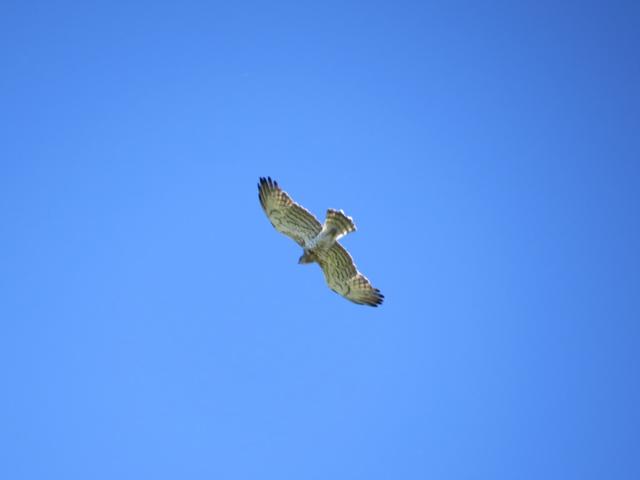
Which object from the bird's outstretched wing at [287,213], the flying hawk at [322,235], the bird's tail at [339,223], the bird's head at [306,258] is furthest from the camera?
the bird's head at [306,258]

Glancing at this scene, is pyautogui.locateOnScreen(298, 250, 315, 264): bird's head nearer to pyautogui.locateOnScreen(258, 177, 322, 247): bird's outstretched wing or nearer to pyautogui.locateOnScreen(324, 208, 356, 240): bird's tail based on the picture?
pyautogui.locateOnScreen(258, 177, 322, 247): bird's outstretched wing

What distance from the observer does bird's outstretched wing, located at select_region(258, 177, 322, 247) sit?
1425 cm

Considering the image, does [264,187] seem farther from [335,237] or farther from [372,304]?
[372,304]

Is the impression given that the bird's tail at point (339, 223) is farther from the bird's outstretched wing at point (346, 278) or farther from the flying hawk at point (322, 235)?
the bird's outstretched wing at point (346, 278)

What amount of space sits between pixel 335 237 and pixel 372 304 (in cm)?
154

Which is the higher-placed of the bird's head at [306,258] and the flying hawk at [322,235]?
the flying hawk at [322,235]

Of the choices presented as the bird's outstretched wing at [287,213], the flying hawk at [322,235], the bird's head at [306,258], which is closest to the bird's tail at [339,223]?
the flying hawk at [322,235]

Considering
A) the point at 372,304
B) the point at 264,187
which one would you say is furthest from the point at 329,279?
the point at 264,187

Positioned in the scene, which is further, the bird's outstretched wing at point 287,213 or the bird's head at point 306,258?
the bird's head at point 306,258

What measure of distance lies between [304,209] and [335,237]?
72cm

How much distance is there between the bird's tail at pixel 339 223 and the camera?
45.6 ft

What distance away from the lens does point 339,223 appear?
13953 mm

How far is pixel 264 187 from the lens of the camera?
47.3 feet

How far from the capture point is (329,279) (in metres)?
14.9
